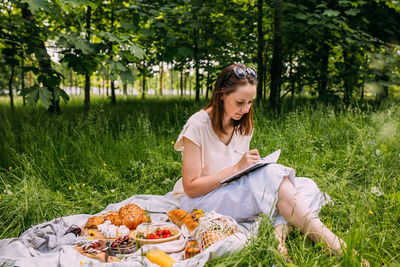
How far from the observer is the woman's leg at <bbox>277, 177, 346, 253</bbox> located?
1914 millimetres

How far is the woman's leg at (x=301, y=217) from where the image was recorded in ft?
6.28

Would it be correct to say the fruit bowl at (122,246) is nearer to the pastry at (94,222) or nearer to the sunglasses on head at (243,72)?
the pastry at (94,222)

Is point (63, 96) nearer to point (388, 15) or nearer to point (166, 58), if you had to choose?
point (166, 58)

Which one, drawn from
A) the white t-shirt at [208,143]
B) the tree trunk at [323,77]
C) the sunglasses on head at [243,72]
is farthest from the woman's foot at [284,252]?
the tree trunk at [323,77]

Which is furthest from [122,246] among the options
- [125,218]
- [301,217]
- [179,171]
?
[179,171]

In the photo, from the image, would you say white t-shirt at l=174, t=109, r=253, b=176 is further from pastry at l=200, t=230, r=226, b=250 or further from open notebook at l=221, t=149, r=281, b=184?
pastry at l=200, t=230, r=226, b=250

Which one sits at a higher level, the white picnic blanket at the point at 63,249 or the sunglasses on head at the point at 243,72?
the sunglasses on head at the point at 243,72

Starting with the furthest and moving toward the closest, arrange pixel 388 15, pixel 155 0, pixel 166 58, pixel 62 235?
pixel 388 15, pixel 155 0, pixel 166 58, pixel 62 235

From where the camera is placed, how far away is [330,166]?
3.48 meters

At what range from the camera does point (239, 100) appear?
7.92 ft

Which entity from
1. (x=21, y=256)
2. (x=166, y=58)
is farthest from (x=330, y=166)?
(x=21, y=256)

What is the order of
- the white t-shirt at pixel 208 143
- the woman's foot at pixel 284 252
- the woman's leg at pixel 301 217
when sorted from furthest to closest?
the white t-shirt at pixel 208 143 → the woman's leg at pixel 301 217 → the woman's foot at pixel 284 252

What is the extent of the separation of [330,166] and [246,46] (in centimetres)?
340

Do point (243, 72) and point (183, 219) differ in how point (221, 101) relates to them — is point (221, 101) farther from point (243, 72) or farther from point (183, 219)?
point (183, 219)
